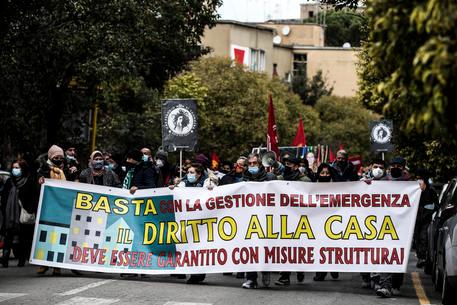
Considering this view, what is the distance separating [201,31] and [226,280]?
837 inches

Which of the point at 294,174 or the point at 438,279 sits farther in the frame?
the point at 294,174

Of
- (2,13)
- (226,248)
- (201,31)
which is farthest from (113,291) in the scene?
(201,31)

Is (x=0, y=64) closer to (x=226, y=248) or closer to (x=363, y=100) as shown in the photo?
(x=226, y=248)

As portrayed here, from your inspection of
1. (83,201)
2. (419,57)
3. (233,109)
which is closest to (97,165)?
(83,201)

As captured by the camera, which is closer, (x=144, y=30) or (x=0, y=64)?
(x=0, y=64)

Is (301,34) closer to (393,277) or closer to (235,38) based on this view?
(235,38)

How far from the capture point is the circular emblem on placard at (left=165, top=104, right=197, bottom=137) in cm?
2438

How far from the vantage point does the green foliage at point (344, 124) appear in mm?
85625

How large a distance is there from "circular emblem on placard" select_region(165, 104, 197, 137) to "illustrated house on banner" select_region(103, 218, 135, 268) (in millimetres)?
7058

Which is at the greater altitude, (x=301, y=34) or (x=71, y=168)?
(x=301, y=34)

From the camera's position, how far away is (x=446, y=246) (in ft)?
47.5

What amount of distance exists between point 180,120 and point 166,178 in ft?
7.78

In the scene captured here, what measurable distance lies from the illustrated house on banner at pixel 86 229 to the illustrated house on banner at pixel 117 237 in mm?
91

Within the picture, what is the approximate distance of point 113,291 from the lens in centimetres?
1563
